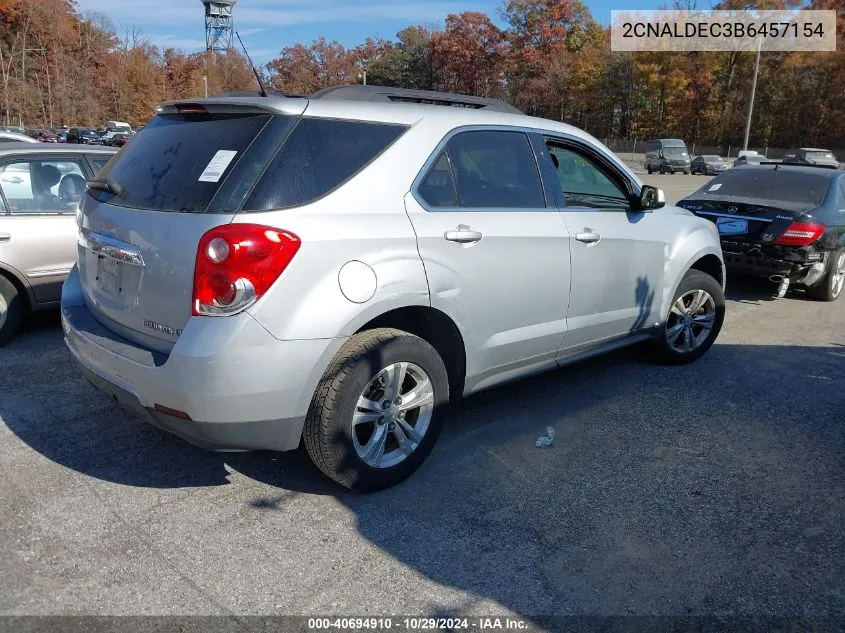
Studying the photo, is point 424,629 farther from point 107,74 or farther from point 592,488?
point 107,74

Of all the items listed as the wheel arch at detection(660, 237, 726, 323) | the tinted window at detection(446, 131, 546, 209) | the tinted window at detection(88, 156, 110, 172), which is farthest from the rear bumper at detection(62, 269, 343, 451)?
the tinted window at detection(88, 156, 110, 172)

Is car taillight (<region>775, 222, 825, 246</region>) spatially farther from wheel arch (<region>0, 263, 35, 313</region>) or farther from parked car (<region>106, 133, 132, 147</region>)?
parked car (<region>106, 133, 132, 147</region>)

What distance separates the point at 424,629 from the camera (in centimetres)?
250

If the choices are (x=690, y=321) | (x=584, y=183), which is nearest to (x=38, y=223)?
(x=584, y=183)

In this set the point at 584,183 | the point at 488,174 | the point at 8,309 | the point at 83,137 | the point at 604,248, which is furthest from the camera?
the point at 83,137

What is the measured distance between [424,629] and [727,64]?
2573 inches

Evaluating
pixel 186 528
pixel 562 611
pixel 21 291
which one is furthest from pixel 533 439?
pixel 21 291

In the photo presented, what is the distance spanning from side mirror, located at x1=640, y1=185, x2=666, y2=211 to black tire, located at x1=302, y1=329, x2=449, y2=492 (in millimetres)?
2093

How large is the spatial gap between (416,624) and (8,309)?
4447 millimetres

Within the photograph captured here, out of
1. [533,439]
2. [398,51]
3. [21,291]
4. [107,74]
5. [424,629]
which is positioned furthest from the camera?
[398,51]

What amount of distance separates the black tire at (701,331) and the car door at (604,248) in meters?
0.36

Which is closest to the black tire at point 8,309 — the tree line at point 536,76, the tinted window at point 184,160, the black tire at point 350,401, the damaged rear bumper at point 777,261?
the tinted window at point 184,160

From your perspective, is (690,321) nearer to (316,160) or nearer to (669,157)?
(316,160)

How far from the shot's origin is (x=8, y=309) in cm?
535
